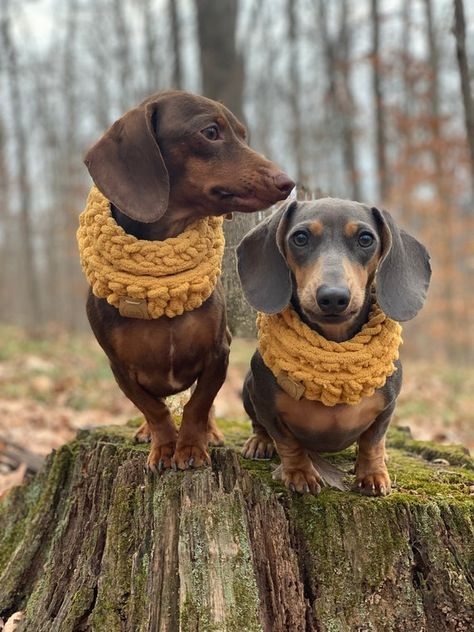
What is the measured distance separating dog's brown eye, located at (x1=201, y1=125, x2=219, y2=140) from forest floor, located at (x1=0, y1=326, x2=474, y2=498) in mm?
1407

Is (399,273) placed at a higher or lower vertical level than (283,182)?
lower

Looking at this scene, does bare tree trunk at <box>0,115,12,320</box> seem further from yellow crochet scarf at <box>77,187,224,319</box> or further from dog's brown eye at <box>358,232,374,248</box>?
dog's brown eye at <box>358,232,374,248</box>

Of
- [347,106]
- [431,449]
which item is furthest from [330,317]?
[347,106]

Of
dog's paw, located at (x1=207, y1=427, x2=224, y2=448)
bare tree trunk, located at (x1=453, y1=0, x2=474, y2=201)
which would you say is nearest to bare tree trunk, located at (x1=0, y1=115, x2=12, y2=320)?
bare tree trunk, located at (x1=453, y1=0, x2=474, y2=201)

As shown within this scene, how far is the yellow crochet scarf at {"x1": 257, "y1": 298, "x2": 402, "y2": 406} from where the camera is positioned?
238 cm

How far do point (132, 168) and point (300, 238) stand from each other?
2.42ft

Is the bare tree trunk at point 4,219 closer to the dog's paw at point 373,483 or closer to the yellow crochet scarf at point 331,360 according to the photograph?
the yellow crochet scarf at point 331,360

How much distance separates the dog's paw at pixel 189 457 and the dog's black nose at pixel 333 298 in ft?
3.00

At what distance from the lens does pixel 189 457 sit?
268 centimetres

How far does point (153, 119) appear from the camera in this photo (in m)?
2.70

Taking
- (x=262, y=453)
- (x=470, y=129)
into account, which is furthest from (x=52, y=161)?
(x=262, y=453)

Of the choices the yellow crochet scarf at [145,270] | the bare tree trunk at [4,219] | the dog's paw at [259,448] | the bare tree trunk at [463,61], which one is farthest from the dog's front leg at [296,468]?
the bare tree trunk at [4,219]

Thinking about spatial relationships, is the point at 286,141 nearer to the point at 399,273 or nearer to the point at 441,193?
the point at 441,193

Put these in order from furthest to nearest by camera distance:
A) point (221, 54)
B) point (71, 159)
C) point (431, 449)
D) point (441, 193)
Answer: point (71, 159), point (441, 193), point (221, 54), point (431, 449)
